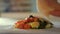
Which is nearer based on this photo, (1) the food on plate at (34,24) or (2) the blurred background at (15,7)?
(1) the food on plate at (34,24)

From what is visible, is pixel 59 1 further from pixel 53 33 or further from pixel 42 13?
pixel 53 33

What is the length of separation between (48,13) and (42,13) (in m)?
0.04

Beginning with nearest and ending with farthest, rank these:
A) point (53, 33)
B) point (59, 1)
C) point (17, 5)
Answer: point (53, 33), point (59, 1), point (17, 5)

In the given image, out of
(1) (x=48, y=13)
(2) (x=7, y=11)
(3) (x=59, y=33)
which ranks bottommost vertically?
(3) (x=59, y=33)

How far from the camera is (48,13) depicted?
987 millimetres

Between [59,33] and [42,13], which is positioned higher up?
[42,13]

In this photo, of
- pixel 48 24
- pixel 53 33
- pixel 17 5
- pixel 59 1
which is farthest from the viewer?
pixel 17 5

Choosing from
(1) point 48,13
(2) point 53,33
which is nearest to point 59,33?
(2) point 53,33

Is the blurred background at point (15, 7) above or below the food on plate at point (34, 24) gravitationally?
above

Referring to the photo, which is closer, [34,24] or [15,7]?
[34,24]

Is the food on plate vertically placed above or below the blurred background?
below

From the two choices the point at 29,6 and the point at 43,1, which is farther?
the point at 29,6

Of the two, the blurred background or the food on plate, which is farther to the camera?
the blurred background

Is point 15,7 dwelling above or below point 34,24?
above
